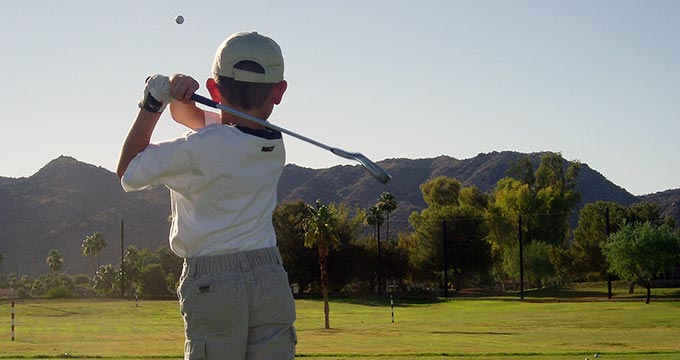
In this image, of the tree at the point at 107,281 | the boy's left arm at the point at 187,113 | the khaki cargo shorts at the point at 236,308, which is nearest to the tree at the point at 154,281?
the tree at the point at 107,281

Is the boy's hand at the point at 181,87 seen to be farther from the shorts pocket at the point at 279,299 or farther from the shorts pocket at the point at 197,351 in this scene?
the shorts pocket at the point at 197,351

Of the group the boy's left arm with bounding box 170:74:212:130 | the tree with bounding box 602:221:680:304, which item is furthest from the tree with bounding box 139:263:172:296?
the boy's left arm with bounding box 170:74:212:130

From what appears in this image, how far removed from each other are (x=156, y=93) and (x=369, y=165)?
104 centimetres

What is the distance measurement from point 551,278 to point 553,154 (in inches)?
1040

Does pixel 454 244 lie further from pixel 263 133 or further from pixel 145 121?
pixel 145 121

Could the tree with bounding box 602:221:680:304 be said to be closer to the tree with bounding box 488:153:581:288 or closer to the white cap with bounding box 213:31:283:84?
the tree with bounding box 488:153:581:288

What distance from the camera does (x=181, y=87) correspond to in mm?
4691

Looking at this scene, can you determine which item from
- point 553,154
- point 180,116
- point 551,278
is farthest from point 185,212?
point 553,154

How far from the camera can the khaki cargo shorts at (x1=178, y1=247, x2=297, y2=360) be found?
4.62 metres

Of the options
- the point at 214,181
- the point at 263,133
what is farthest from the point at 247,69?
the point at 214,181

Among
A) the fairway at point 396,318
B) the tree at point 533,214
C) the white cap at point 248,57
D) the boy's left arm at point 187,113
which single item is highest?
the tree at point 533,214

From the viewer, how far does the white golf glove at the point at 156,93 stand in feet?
15.3

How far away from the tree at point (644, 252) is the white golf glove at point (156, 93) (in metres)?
83.0

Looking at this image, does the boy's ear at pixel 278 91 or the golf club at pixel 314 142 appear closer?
the golf club at pixel 314 142
